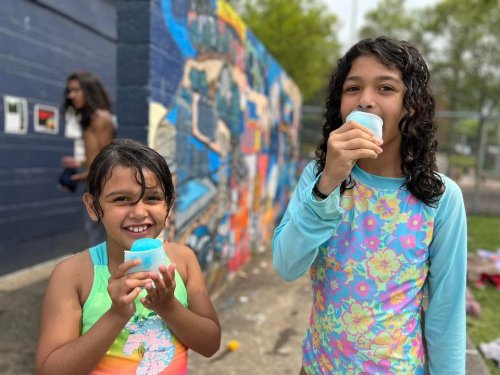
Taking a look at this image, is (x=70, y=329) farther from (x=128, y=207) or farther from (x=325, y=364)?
(x=325, y=364)

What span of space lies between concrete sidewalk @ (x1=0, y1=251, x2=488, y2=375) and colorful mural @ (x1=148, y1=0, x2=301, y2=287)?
395 mm

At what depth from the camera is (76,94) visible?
410 centimetres

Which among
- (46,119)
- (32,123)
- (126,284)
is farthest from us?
(46,119)

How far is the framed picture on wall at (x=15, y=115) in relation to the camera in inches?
200

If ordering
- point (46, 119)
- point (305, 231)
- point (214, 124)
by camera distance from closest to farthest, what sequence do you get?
point (305, 231), point (214, 124), point (46, 119)

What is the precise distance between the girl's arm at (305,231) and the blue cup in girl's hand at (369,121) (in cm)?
20

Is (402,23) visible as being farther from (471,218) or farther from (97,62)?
(97,62)

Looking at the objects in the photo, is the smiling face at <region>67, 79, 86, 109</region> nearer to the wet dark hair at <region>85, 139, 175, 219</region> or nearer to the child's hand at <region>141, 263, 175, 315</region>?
the wet dark hair at <region>85, 139, 175, 219</region>

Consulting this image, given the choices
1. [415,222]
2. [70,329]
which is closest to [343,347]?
[415,222]

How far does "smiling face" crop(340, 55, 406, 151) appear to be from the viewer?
5.01 ft

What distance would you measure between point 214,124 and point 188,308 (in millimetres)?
3349

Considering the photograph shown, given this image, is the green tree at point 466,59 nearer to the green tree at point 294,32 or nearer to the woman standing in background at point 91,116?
the green tree at point 294,32

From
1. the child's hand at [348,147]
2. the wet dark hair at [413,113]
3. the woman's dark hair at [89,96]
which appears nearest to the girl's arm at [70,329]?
the child's hand at [348,147]

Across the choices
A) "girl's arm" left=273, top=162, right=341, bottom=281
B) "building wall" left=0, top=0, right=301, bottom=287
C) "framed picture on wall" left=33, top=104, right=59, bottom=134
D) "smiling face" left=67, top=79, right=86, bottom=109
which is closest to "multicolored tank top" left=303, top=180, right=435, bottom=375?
"girl's arm" left=273, top=162, right=341, bottom=281
